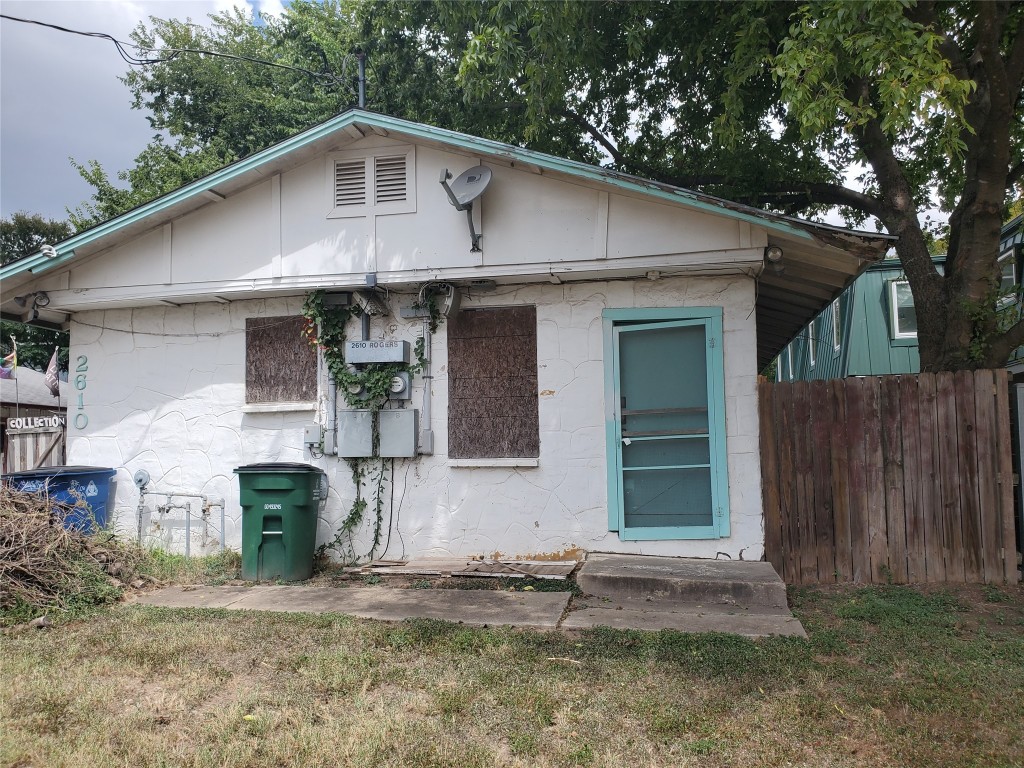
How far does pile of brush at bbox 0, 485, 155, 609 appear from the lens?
20.3 ft

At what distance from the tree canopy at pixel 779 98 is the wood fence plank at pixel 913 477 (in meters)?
1.32

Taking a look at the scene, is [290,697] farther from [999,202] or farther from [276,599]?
[999,202]

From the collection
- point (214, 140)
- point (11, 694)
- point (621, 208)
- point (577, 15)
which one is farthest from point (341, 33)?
point (11, 694)

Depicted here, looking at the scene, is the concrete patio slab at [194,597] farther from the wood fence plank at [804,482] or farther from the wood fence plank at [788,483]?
the wood fence plank at [804,482]

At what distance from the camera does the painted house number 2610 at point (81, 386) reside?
9.01 metres

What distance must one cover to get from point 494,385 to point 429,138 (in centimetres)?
274

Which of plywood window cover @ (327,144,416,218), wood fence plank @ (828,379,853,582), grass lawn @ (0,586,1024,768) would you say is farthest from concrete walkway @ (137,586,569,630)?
plywood window cover @ (327,144,416,218)

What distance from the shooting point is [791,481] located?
7422 millimetres

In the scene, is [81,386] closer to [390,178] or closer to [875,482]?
[390,178]

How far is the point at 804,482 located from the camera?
24.3 feet

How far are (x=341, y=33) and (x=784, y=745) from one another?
24.2 metres

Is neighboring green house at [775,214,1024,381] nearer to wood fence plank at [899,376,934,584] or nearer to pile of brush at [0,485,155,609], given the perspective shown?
wood fence plank at [899,376,934,584]

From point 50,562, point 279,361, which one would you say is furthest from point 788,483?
point 50,562

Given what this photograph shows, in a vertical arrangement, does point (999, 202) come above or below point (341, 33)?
below
